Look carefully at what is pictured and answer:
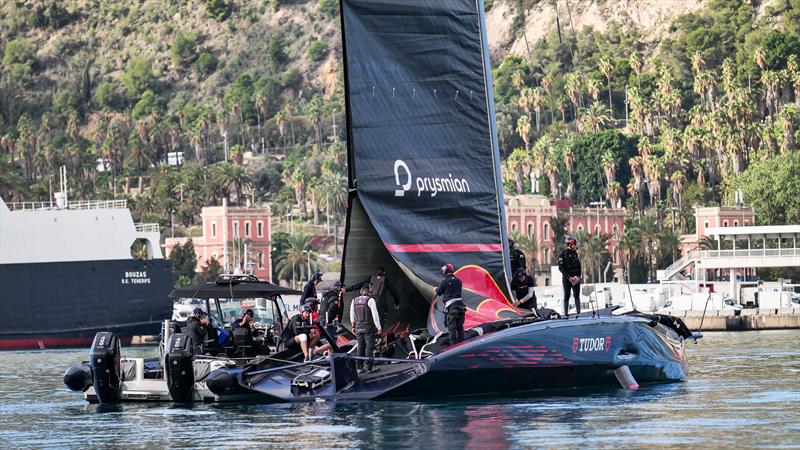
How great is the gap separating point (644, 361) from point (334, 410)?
6090 millimetres

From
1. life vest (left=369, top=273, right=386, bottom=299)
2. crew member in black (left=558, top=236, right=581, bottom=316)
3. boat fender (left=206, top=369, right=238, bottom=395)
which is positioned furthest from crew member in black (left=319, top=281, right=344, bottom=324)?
crew member in black (left=558, top=236, right=581, bottom=316)

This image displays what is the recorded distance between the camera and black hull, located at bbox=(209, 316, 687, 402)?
2916cm

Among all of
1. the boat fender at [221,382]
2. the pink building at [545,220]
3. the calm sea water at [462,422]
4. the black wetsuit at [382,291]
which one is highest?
the pink building at [545,220]

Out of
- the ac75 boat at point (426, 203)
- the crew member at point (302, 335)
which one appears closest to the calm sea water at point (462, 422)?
the ac75 boat at point (426, 203)

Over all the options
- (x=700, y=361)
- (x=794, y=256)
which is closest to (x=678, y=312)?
(x=794, y=256)

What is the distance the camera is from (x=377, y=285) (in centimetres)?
3102

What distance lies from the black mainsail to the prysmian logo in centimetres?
2

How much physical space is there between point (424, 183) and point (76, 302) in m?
56.4

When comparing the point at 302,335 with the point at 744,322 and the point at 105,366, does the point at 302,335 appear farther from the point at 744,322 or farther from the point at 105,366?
the point at 744,322

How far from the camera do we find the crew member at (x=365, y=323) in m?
30.2

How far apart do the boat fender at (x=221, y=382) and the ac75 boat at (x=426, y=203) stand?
0.08 ft

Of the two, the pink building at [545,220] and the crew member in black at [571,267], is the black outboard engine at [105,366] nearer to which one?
the crew member in black at [571,267]

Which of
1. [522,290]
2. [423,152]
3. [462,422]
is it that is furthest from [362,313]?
[462,422]

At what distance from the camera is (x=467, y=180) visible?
31703mm
